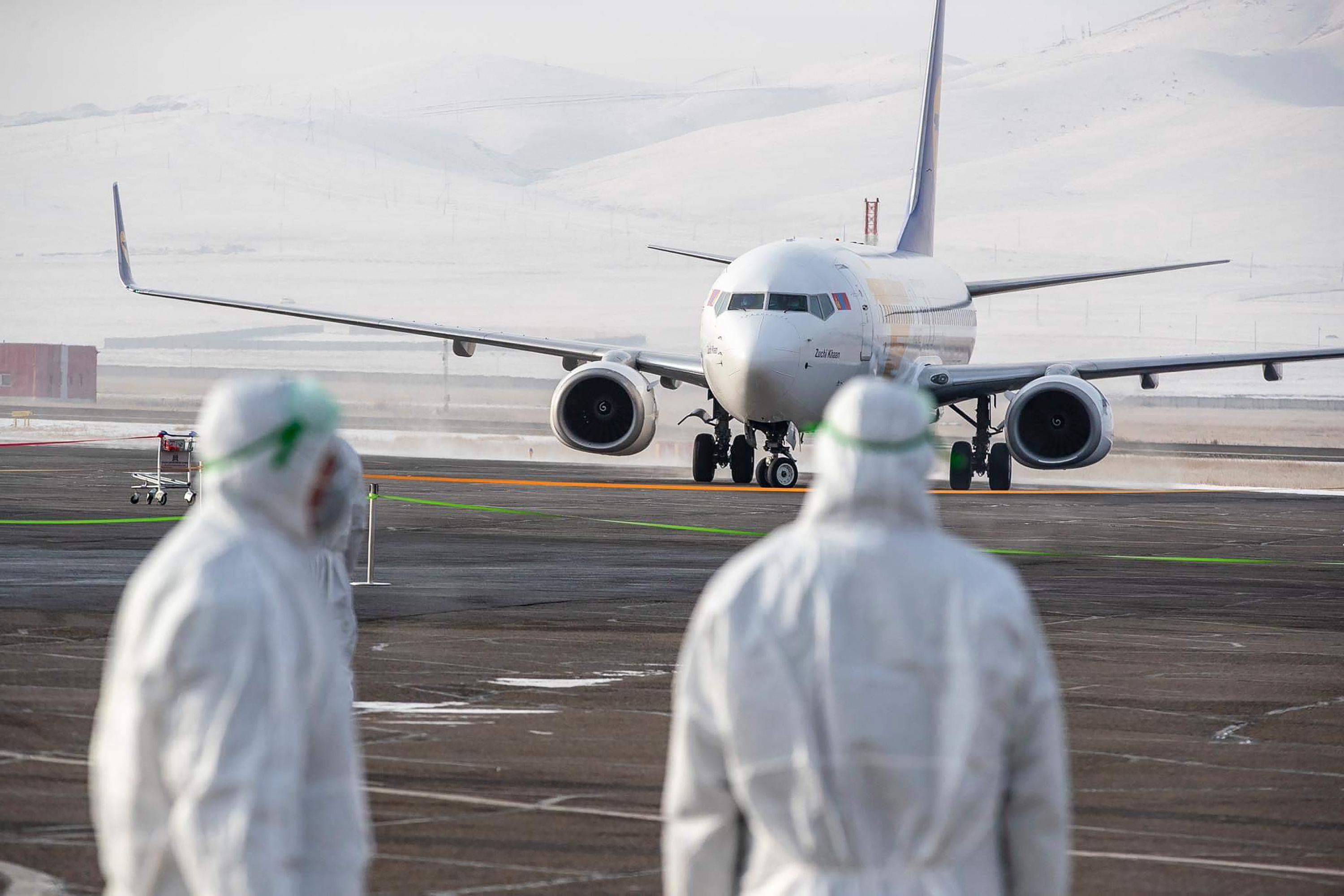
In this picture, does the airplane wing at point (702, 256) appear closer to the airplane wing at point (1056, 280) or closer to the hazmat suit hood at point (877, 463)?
the airplane wing at point (1056, 280)

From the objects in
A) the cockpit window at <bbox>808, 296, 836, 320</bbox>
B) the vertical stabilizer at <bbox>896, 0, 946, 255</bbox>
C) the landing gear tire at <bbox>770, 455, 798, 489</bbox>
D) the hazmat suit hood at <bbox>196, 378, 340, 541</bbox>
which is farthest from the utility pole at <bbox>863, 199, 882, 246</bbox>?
the hazmat suit hood at <bbox>196, 378, 340, 541</bbox>

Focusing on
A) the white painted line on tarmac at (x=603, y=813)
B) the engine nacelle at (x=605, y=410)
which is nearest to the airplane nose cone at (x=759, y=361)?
the engine nacelle at (x=605, y=410)

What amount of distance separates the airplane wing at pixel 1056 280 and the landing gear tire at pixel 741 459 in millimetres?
4905

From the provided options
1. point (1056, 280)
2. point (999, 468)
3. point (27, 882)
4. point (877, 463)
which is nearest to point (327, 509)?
point (877, 463)

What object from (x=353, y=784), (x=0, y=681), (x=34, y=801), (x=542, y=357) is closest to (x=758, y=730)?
(x=353, y=784)

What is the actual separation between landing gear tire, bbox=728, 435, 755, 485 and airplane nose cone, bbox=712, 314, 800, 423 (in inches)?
123

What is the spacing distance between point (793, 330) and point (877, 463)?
24503mm

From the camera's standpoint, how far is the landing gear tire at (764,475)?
3064 cm

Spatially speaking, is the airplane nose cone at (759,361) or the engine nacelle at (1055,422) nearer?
the airplane nose cone at (759,361)

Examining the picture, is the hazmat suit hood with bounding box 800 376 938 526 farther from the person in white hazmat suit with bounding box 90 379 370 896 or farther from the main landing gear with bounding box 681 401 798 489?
the main landing gear with bounding box 681 401 798 489

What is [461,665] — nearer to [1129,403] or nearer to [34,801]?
[34,801]

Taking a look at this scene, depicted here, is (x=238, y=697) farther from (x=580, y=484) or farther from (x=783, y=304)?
(x=580, y=484)

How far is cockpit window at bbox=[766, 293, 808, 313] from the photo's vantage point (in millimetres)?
28484

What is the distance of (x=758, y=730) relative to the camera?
3807 mm
